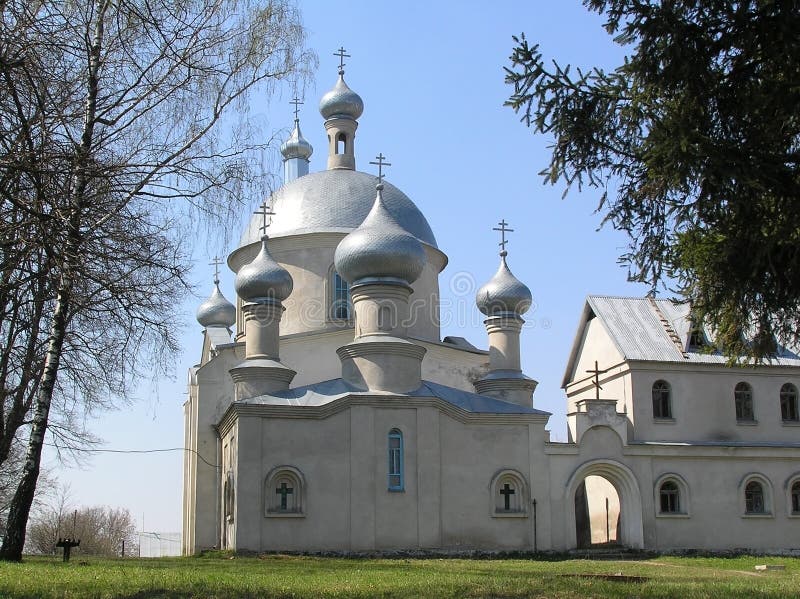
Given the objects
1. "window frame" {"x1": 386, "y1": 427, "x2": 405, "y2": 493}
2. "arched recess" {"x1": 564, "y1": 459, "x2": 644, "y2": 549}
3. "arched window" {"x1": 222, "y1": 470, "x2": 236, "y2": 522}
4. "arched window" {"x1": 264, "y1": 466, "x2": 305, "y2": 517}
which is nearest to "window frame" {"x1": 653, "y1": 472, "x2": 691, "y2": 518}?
"arched recess" {"x1": 564, "y1": 459, "x2": 644, "y2": 549}

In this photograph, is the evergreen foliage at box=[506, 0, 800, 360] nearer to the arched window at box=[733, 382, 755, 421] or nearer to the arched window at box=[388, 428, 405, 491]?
the arched window at box=[388, 428, 405, 491]

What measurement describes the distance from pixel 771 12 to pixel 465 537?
14.4 meters

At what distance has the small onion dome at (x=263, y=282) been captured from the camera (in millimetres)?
24328

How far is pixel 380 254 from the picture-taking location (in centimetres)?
2227

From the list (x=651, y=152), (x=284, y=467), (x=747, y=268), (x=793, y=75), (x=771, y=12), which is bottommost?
(x=284, y=467)

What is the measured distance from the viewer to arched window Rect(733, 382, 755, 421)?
26594 mm

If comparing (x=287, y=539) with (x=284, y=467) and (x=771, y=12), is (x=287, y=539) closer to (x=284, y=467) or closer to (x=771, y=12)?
(x=284, y=467)

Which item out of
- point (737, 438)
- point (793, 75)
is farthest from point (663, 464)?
point (793, 75)

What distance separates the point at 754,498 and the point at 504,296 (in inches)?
307

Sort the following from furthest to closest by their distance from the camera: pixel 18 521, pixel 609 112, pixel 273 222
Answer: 1. pixel 273 222
2. pixel 18 521
3. pixel 609 112

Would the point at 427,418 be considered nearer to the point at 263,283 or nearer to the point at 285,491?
the point at 285,491

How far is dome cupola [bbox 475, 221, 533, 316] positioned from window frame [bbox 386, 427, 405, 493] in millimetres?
5587

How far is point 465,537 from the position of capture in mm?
22094

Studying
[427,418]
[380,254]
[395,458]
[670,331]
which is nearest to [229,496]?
[395,458]
